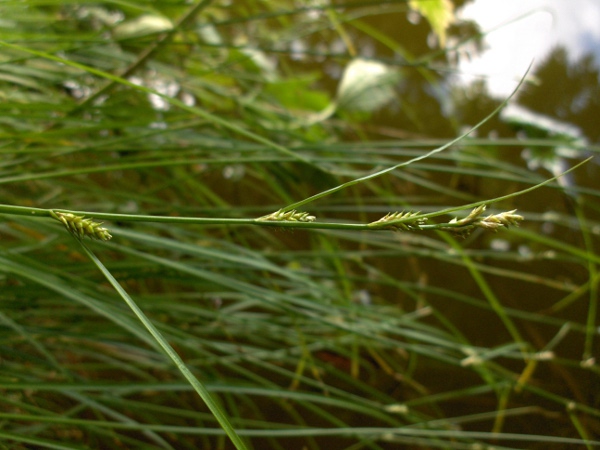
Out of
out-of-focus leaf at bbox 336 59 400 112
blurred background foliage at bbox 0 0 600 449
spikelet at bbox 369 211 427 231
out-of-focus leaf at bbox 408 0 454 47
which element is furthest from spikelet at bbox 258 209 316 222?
out-of-focus leaf at bbox 336 59 400 112

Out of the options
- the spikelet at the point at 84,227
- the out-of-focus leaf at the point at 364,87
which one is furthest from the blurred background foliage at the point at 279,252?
the spikelet at the point at 84,227

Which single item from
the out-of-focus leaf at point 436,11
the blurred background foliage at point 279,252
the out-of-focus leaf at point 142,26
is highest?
the out-of-focus leaf at point 436,11

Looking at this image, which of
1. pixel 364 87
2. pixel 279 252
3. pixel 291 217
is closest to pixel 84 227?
pixel 291 217

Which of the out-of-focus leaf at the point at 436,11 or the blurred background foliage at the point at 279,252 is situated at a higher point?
the out-of-focus leaf at the point at 436,11

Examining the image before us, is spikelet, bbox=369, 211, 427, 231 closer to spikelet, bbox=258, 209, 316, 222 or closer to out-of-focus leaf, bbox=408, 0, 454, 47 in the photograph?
spikelet, bbox=258, 209, 316, 222

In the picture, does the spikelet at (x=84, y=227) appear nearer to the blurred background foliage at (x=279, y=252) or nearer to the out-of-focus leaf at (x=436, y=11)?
the blurred background foliage at (x=279, y=252)

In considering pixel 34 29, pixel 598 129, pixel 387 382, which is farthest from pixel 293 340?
pixel 598 129

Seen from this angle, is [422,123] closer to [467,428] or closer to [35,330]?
[467,428]

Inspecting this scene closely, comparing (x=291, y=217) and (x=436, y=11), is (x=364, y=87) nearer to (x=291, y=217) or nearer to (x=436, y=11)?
(x=436, y=11)
